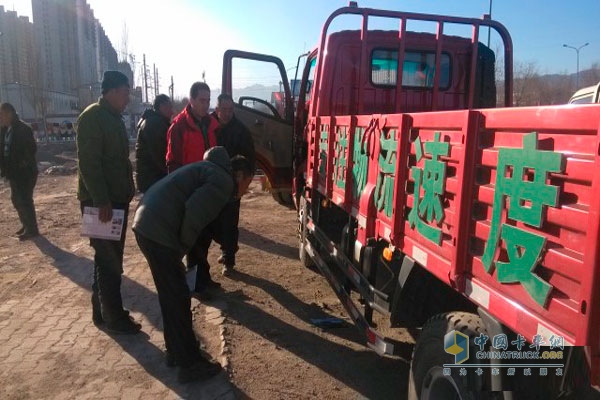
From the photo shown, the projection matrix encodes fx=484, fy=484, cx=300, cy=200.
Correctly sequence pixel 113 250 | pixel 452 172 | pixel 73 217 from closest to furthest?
pixel 452 172 < pixel 113 250 < pixel 73 217

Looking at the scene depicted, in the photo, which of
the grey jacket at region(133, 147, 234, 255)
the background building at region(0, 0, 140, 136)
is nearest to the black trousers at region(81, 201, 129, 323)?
the grey jacket at region(133, 147, 234, 255)

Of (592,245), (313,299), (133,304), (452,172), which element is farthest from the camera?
(313,299)

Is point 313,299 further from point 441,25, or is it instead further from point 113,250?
point 441,25

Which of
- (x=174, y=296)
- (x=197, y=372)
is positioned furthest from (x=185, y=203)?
(x=197, y=372)

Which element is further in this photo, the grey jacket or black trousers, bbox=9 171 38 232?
black trousers, bbox=9 171 38 232

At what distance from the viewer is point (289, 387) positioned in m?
3.27

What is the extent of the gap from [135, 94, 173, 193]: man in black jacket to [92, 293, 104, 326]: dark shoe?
4.76 feet

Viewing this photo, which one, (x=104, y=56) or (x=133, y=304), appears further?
(x=104, y=56)

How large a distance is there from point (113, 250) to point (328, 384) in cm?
202

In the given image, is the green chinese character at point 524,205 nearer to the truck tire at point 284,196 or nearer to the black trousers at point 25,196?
the truck tire at point 284,196

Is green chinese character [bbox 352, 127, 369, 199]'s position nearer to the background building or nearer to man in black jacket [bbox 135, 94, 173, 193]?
man in black jacket [bbox 135, 94, 173, 193]

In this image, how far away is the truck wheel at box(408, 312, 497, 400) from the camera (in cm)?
189

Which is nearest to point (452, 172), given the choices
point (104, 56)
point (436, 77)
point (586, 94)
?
point (436, 77)

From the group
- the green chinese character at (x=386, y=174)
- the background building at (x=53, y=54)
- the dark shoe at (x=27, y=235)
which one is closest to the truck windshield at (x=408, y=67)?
the green chinese character at (x=386, y=174)
